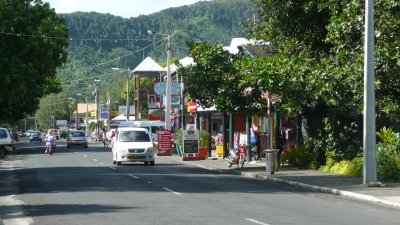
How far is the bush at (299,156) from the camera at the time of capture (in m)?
34.1

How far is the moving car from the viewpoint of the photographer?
128 ft

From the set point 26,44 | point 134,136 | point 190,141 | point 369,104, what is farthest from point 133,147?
point 369,104

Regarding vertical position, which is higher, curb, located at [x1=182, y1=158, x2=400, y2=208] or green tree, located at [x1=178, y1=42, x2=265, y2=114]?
green tree, located at [x1=178, y1=42, x2=265, y2=114]

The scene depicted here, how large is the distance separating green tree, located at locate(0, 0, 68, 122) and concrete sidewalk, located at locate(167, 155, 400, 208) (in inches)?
476

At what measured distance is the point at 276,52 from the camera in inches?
1359

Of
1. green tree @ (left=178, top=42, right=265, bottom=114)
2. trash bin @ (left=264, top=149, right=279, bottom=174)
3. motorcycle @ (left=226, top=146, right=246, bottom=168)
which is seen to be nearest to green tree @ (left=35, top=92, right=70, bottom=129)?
motorcycle @ (left=226, top=146, right=246, bottom=168)

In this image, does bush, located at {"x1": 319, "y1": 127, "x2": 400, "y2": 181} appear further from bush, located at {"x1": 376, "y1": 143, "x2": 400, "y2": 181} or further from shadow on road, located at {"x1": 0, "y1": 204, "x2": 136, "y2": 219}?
shadow on road, located at {"x1": 0, "y1": 204, "x2": 136, "y2": 219}

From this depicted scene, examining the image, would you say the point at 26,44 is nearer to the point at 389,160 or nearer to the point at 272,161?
the point at 272,161

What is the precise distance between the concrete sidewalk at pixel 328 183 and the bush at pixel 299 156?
1.93 feet

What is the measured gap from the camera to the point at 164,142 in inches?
2142

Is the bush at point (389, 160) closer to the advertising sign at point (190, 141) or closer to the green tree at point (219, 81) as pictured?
the green tree at point (219, 81)

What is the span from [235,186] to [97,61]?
6503 inches

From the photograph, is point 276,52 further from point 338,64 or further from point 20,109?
point 20,109

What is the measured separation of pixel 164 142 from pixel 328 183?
29577 mm
